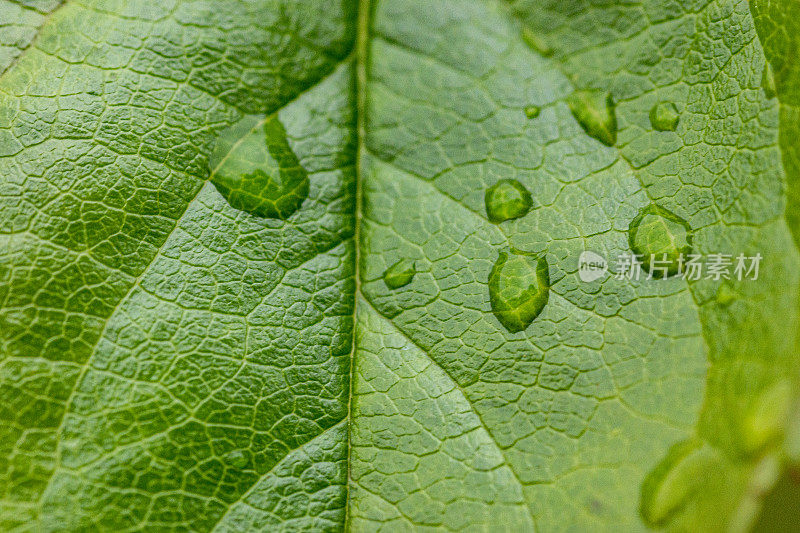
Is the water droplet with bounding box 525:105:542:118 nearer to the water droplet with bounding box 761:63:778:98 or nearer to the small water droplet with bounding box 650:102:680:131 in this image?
the small water droplet with bounding box 650:102:680:131

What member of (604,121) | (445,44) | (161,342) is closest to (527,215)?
(604,121)

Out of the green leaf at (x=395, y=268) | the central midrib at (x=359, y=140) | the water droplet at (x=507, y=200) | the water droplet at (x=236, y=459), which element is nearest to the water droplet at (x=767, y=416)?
the green leaf at (x=395, y=268)

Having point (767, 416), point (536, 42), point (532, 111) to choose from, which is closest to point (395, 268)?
point (532, 111)

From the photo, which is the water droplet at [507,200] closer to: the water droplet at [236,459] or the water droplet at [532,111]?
the water droplet at [532,111]

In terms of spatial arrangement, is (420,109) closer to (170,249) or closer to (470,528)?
(170,249)

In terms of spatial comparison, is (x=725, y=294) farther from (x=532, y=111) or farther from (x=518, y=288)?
(x=532, y=111)

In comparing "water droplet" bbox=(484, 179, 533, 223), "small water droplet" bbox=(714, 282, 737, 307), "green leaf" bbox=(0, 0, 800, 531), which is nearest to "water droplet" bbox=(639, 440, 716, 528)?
"green leaf" bbox=(0, 0, 800, 531)
